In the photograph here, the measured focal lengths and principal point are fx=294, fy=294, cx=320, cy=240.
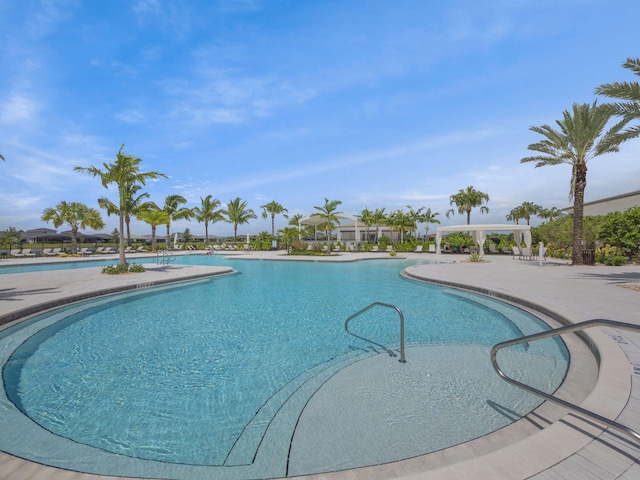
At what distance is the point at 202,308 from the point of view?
8.59 metres

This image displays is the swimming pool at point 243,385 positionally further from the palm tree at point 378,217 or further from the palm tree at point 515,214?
the palm tree at point 515,214

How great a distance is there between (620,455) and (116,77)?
19072 millimetres

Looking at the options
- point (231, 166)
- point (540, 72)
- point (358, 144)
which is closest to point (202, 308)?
point (540, 72)

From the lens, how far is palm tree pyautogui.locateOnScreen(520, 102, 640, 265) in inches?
614

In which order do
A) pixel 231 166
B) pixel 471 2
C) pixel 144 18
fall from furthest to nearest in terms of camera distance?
pixel 231 166
pixel 144 18
pixel 471 2

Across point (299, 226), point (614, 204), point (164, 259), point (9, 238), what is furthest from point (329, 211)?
point (9, 238)

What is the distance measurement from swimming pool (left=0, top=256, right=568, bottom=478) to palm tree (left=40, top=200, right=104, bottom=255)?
3068 cm

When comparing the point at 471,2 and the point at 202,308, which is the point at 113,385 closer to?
the point at 202,308

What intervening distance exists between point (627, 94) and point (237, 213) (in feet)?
139

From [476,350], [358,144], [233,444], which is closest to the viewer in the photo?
[233,444]

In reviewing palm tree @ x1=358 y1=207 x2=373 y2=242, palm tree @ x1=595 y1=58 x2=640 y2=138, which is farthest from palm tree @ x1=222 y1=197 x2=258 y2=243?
palm tree @ x1=595 y1=58 x2=640 y2=138

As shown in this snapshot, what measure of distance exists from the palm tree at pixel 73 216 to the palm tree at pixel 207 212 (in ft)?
42.4

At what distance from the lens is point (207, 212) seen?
151 feet

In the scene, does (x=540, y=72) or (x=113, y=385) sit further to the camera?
(x=540, y=72)
